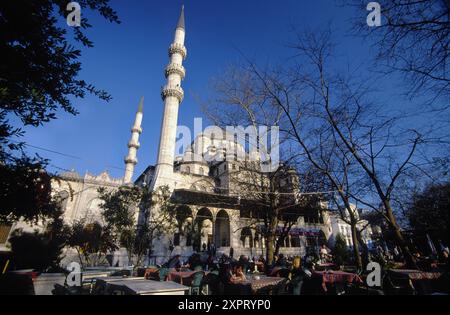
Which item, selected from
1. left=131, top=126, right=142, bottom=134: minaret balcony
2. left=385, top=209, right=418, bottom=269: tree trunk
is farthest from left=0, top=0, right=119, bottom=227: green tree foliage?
left=131, top=126, right=142, bottom=134: minaret balcony

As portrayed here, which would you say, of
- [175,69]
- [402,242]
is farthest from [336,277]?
[175,69]

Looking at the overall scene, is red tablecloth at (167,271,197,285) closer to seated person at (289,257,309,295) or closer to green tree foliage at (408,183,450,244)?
seated person at (289,257,309,295)

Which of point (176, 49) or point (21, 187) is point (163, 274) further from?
point (176, 49)

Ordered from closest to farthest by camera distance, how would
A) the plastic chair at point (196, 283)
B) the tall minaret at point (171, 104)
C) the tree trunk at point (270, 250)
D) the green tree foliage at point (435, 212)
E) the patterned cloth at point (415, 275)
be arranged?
the plastic chair at point (196, 283) → the patterned cloth at point (415, 275) → the tree trunk at point (270, 250) → the green tree foliage at point (435, 212) → the tall minaret at point (171, 104)

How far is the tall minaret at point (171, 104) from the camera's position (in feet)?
87.5

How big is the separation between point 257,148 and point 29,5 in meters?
10.6

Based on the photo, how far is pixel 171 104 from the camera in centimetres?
2934

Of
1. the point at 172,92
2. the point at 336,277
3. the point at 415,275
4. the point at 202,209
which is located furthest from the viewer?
the point at 172,92

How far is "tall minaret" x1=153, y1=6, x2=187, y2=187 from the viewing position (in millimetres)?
26656

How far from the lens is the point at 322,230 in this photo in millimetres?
33406

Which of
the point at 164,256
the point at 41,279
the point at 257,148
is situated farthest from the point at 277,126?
the point at 164,256

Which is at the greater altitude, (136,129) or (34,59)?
(136,129)

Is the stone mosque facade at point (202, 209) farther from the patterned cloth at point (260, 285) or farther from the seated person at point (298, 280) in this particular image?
the seated person at point (298, 280)

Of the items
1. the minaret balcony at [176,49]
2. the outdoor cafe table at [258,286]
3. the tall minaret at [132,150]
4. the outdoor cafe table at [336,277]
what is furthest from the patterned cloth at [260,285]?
the tall minaret at [132,150]
